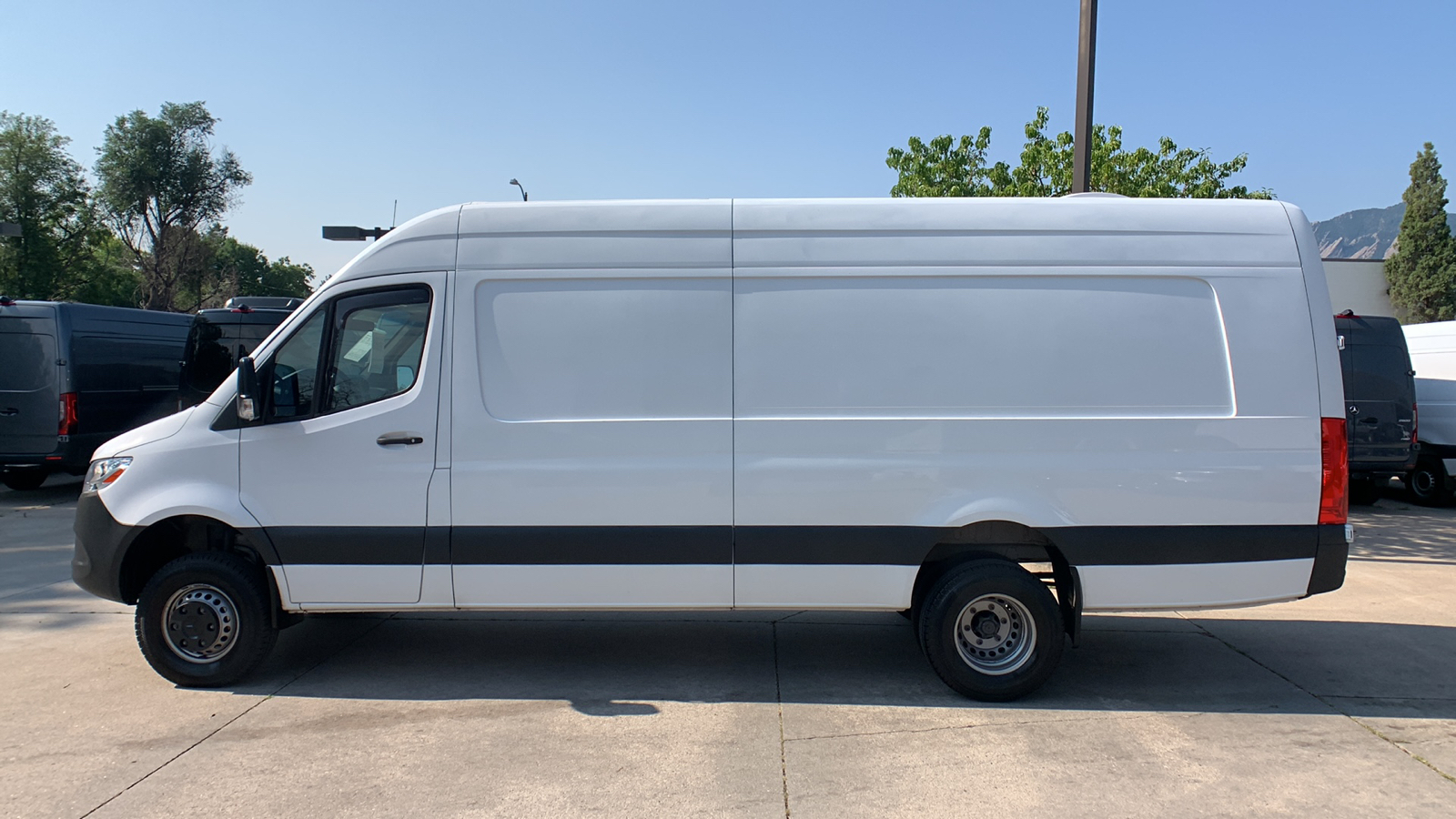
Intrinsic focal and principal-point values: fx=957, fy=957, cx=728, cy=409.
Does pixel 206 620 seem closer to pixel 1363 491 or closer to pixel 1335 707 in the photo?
pixel 1335 707

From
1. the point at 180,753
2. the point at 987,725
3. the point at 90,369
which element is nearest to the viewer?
the point at 180,753

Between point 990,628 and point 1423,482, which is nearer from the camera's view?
point 990,628

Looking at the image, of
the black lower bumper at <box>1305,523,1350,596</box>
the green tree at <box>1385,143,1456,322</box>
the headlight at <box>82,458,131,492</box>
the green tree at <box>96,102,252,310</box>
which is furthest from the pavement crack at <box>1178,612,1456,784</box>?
the green tree at <box>96,102,252,310</box>

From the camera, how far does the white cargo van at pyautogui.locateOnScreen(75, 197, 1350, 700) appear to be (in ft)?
16.1

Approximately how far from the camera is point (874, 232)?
16.5 ft

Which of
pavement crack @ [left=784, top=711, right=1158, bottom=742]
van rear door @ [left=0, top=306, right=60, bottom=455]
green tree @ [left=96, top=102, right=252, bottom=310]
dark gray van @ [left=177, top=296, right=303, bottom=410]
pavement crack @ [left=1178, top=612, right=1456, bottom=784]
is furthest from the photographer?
green tree @ [left=96, top=102, right=252, bottom=310]

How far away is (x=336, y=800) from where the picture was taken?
3951mm

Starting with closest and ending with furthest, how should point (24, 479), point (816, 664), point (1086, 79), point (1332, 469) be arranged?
point (1332, 469)
point (816, 664)
point (1086, 79)
point (24, 479)

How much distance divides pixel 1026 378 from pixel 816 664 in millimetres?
2136

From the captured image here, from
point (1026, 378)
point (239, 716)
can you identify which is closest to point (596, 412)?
point (1026, 378)

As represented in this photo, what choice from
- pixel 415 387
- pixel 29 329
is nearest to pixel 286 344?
pixel 415 387

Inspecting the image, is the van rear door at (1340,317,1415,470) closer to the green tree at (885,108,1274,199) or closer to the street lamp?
the green tree at (885,108,1274,199)

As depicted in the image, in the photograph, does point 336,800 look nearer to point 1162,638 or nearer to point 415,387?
point 415,387

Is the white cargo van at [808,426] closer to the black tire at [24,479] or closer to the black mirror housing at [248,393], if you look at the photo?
the black mirror housing at [248,393]
